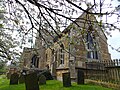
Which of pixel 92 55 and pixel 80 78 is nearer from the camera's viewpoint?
pixel 80 78

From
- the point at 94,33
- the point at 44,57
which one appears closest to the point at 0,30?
the point at 94,33

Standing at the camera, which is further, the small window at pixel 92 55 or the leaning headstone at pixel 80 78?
the small window at pixel 92 55

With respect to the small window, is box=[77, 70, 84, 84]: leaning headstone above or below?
below

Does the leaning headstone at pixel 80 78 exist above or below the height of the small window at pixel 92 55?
below

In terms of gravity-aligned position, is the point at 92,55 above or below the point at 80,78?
above

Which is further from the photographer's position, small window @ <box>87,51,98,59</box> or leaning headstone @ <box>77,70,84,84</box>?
small window @ <box>87,51,98,59</box>

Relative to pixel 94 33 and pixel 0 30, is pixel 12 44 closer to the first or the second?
pixel 0 30


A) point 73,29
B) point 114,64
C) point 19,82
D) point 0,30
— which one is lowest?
point 19,82

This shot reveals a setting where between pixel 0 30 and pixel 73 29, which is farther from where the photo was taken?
pixel 0 30

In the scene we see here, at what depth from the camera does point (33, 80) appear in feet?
37.8

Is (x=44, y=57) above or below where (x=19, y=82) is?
above

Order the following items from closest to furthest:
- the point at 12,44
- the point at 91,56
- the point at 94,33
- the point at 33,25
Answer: the point at 94,33, the point at 33,25, the point at 12,44, the point at 91,56

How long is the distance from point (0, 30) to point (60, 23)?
1093cm

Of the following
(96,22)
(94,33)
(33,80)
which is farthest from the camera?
(33,80)
